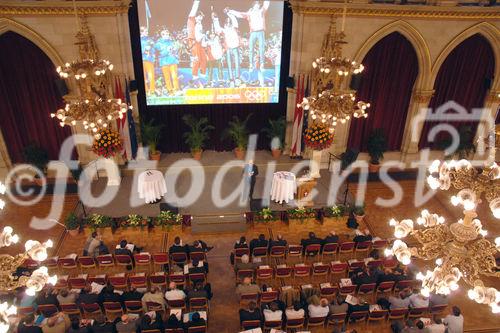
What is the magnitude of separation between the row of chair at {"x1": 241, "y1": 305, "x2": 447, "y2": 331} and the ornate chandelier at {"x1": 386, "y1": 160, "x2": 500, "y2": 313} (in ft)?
12.4

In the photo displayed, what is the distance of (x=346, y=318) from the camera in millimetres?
9805

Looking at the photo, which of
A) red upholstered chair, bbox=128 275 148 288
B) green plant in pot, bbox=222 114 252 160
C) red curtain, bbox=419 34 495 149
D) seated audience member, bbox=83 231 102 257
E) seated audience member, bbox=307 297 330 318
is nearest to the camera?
seated audience member, bbox=307 297 330 318

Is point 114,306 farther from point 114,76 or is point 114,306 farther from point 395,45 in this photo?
point 395,45

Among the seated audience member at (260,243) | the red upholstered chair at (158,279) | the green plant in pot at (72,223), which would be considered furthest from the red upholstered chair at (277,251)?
the green plant in pot at (72,223)

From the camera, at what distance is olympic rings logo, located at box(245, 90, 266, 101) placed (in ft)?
49.6

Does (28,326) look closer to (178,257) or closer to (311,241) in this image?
(178,257)

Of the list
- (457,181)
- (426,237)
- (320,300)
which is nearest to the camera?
(457,181)

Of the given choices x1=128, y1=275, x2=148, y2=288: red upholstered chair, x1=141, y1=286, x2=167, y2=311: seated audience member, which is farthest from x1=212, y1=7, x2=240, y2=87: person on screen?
x1=141, y1=286, x2=167, y2=311: seated audience member

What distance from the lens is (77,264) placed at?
447 inches

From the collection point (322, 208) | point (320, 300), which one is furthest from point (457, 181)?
point (322, 208)

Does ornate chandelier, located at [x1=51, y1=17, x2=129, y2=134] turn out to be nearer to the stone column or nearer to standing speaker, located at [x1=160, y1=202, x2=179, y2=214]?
standing speaker, located at [x1=160, y1=202, x2=179, y2=214]

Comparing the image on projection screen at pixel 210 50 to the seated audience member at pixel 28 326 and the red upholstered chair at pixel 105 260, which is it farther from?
the seated audience member at pixel 28 326

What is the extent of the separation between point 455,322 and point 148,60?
11911 millimetres

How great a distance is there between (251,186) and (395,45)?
7.25 meters
